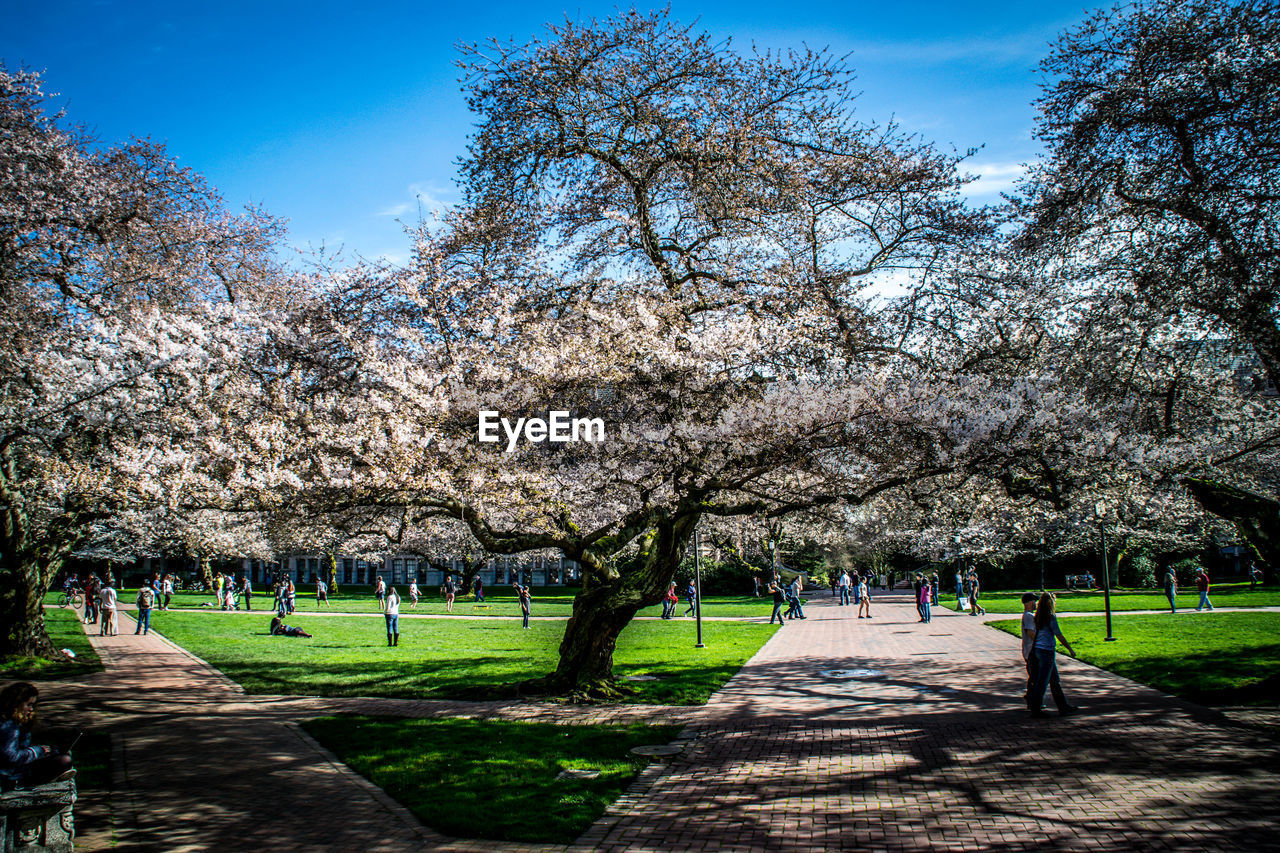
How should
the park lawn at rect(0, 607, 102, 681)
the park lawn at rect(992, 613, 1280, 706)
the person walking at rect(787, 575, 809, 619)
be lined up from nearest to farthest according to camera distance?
1. the park lawn at rect(992, 613, 1280, 706)
2. the park lawn at rect(0, 607, 102, 681)
3. the person walking at rect(787, 575, 809, 619)

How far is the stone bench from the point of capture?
18.5ft

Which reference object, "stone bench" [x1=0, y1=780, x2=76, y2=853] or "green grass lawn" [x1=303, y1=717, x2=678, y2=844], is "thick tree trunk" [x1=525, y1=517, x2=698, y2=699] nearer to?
"green grass lawn" [x1=303, y1=717, x2=678, y2=844]

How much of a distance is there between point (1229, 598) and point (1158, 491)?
2394 cm

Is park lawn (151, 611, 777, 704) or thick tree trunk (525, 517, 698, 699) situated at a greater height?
thick tree trunk (525, 517, 698, 699)

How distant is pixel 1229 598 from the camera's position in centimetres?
2980

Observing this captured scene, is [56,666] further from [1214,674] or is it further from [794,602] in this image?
[1214,674]

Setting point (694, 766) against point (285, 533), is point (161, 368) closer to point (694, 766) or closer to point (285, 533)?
point (285, 533)

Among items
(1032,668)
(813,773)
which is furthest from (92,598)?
(1032,668)

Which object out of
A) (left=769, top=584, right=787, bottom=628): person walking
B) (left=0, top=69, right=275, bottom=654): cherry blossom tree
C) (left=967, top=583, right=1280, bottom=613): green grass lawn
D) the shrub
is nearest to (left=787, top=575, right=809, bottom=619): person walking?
(left=769, top=584, right=787, bottom=628): person walking

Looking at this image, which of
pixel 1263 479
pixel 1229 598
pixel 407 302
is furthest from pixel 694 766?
pixel 1229 598

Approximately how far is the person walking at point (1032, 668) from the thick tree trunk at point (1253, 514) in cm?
328

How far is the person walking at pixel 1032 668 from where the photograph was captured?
10.3 metres

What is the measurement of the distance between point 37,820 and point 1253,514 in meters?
14.9

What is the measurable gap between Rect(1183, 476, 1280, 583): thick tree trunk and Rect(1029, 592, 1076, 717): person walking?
3.29 metres
